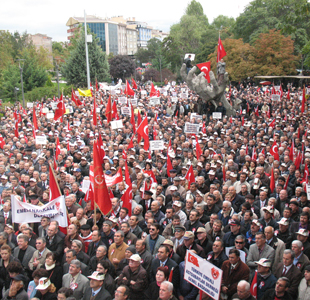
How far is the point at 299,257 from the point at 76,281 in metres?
Answer: 3.44

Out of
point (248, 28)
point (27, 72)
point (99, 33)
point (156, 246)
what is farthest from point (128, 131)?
point (99, 33)

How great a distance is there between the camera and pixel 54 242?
6457 millimetres

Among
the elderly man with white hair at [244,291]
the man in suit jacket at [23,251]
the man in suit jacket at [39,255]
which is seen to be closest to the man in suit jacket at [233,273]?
the elderly man with white hair at [244,291]

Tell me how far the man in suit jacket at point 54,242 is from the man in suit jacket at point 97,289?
1.30 meters

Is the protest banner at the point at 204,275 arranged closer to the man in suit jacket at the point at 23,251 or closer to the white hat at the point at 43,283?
the white hat at the point at 43,283

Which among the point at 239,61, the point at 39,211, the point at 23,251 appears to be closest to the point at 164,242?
the point at 23,251

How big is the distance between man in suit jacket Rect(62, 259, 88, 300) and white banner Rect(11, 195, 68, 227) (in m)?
1.59

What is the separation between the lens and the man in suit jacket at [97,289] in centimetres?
505

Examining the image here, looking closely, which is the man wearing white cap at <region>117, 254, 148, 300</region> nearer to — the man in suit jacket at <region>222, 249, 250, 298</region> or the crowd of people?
the crowd of people

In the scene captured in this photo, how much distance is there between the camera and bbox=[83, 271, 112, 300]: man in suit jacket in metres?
5.05

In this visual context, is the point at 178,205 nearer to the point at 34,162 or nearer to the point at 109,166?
the point at 109,166

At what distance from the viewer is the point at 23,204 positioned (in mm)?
6992

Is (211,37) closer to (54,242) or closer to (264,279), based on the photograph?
(54,242)

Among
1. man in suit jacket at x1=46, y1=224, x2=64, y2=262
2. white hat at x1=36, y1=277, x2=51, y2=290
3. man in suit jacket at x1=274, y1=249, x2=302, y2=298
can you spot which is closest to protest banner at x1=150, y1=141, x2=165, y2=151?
man in suit jacket at x1=46, y1=224, x2=64, y2=262
